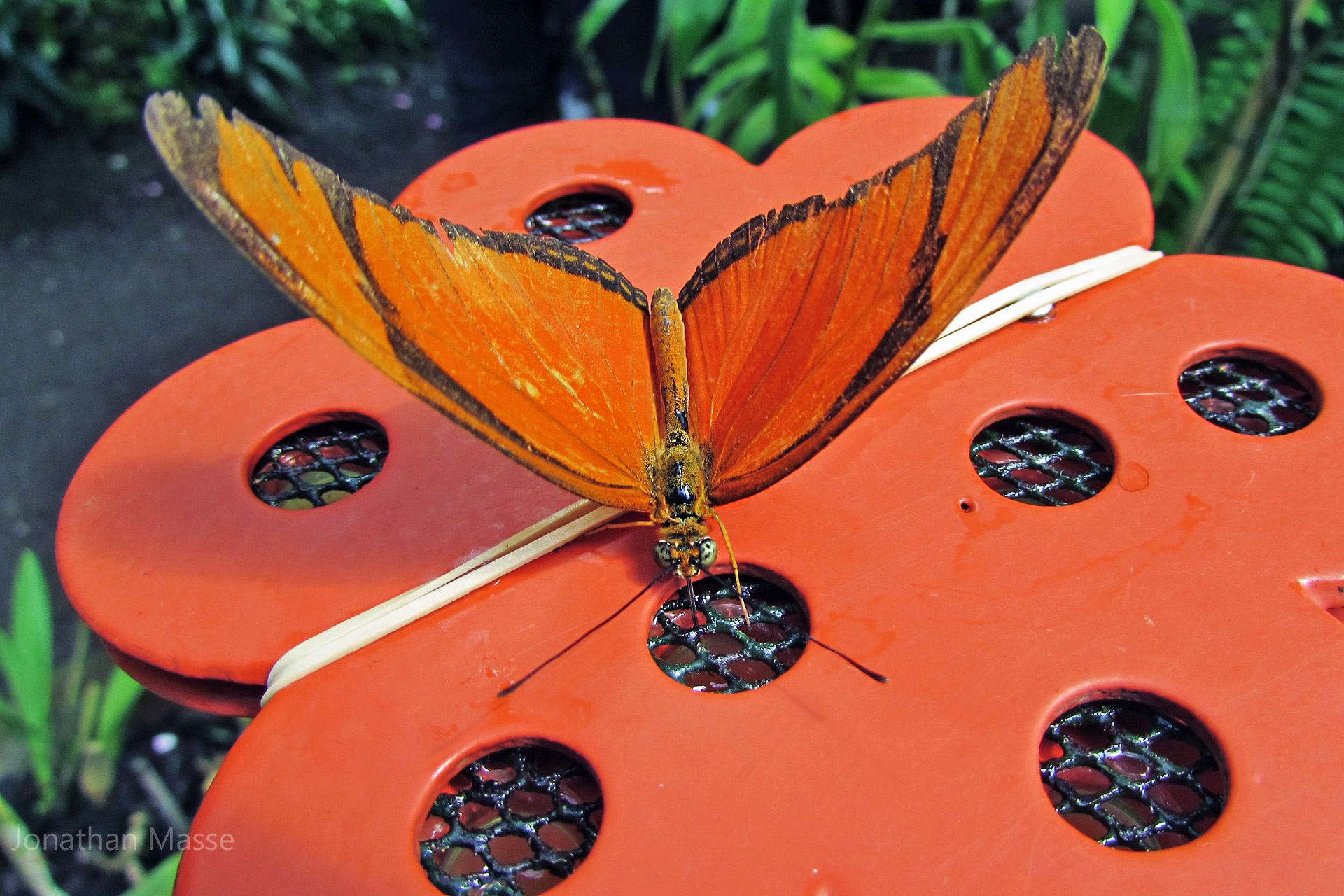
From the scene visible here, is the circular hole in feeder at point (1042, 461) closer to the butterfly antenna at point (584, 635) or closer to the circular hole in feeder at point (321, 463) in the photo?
the butterfly antenna at point (584, 635)

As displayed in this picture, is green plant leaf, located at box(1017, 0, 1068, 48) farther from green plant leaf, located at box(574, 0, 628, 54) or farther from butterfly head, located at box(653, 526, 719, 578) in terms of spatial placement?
butterfly head, located at box(653, 526, 719, 578)

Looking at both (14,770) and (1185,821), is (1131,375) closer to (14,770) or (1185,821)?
(1185,821)

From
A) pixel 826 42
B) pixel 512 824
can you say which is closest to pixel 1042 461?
pixel 512 824

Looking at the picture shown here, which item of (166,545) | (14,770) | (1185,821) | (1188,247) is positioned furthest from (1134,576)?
(14,770)

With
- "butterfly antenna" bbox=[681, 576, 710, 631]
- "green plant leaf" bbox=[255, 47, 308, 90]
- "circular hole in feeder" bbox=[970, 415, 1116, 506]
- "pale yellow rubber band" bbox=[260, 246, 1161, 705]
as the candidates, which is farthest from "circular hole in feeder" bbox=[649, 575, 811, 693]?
"green plant leaf" bbox=[255, 47, 308, 90]

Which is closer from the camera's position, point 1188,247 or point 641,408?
point 641,408

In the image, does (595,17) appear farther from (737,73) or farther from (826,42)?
(826,42)
